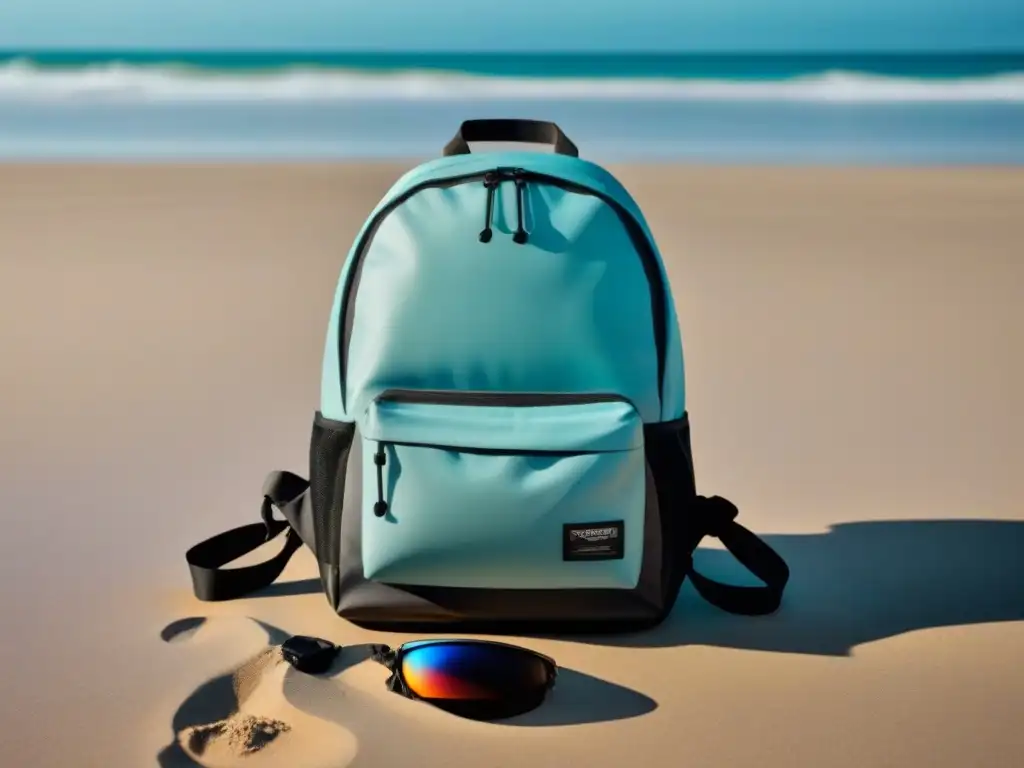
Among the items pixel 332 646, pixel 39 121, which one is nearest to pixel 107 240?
pixel 332 646

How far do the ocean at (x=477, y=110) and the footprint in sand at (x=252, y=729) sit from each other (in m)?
7.30

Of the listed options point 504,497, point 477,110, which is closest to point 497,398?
point 504,497

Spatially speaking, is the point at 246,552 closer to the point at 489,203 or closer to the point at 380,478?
the point at 380,478

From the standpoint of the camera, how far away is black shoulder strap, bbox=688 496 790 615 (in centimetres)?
243

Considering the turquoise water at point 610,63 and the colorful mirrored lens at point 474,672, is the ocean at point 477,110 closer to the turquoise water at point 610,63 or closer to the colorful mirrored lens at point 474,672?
the turquoise water at point 610,63

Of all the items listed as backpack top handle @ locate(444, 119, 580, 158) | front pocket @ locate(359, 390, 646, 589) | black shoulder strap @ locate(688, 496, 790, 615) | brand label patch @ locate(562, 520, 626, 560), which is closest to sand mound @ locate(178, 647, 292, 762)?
front pocket @ locate(359, 390, 646, 589)

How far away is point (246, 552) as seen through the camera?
2668 millimetres

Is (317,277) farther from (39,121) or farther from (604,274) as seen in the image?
(39,121)

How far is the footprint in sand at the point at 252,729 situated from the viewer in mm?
1893

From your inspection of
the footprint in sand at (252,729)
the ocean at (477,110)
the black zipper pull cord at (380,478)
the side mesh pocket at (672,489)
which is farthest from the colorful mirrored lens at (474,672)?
the ocean at (477,110)

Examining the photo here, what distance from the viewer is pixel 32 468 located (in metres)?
3.20

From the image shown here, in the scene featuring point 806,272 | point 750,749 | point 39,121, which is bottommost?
point 750,749

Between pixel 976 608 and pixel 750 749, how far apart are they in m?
0.77

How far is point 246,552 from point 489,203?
946mm
